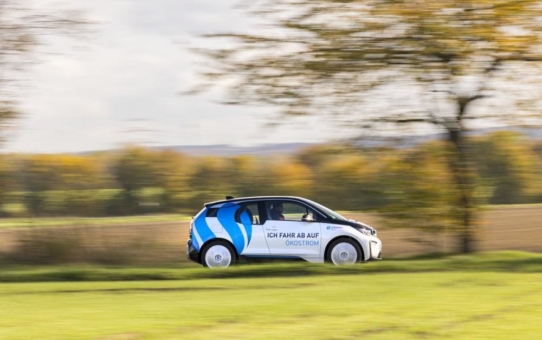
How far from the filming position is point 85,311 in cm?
988

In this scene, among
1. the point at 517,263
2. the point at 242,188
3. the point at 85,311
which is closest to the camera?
the point at 85,311

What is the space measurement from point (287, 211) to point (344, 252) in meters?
1.41

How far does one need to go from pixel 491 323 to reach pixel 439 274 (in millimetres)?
4928

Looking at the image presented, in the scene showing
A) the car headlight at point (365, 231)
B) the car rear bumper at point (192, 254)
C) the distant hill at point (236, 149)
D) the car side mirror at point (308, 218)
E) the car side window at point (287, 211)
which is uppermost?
the distant hill at point (236, 149)

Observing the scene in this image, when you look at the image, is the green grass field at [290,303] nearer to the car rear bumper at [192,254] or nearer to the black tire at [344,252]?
the black tire at [344,252]

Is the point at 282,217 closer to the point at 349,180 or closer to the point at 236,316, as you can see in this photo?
the point at 349,180

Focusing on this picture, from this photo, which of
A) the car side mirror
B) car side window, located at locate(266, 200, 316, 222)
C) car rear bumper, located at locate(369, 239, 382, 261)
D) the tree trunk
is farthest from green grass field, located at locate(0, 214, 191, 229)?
the tree trunk

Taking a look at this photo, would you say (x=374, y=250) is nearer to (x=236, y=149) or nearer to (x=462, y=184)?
(x=462, y=184)

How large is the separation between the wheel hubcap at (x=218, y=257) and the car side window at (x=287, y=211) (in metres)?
1.13

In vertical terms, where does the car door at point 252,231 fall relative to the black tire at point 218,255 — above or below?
above

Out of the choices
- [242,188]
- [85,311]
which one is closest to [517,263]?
[242,188]

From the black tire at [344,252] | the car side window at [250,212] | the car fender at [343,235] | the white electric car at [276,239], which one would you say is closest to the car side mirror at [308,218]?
the white electric car at [276,239]

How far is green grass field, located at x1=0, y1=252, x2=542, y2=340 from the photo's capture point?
8.32 m

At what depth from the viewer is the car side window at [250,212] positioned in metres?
16.3
